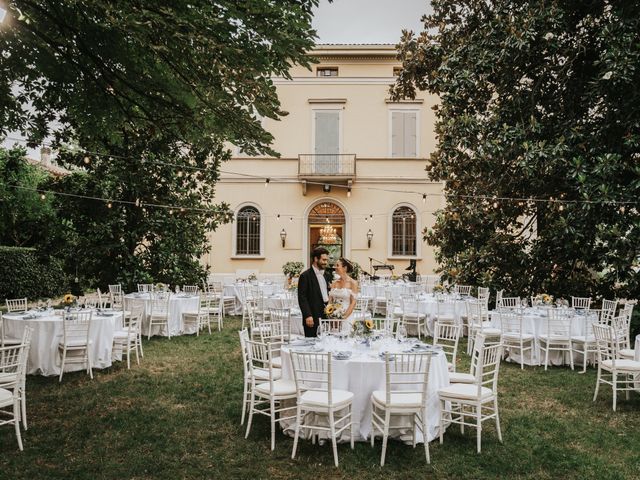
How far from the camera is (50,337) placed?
707 cm

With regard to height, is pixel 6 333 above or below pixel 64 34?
below

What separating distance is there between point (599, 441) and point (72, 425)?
5.18 metres

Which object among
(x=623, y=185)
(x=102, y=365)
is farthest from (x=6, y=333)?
(x=623, y=185)

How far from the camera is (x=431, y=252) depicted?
19.6 metres

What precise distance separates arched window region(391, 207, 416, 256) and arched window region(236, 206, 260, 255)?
Result: 539 centimetres

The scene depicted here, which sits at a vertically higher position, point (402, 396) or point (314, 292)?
point (314, 292)

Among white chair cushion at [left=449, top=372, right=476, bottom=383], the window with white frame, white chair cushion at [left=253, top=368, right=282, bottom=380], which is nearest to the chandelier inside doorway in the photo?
the window with white frame

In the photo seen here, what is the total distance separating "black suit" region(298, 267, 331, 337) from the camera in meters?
6.23

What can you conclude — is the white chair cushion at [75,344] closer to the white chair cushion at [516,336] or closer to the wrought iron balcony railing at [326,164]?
the white chair cushion at [516,336]

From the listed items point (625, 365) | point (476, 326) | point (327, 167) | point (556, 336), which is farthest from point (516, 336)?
point (327, 167)

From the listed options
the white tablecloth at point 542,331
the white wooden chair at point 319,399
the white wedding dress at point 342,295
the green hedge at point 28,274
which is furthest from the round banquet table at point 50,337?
the green hedge at point 28,274

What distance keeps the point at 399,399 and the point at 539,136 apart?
7578mm

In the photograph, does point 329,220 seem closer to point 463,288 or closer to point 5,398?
point 463,288

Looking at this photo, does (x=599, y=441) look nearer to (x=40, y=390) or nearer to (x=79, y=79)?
(x=79, y=79)
